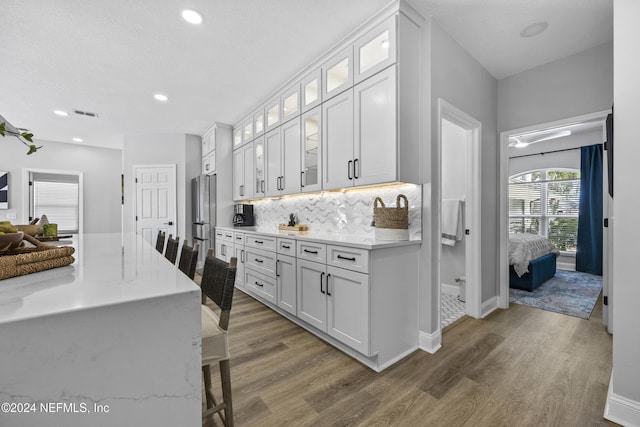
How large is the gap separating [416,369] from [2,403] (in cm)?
214

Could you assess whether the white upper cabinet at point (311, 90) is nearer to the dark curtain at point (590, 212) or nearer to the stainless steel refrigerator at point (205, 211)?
the stainless steel refrigerator at point (205, 211)

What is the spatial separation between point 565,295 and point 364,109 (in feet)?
12.6

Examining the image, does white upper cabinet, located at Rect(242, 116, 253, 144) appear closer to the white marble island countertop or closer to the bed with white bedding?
the white marble island countertop

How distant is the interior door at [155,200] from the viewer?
551cm

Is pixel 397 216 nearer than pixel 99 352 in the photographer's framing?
No

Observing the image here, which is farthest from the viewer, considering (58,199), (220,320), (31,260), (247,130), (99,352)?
(58,199)

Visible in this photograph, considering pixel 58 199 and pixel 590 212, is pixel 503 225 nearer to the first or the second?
pixel 590 212

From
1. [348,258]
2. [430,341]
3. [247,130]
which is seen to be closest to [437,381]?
[430,341]

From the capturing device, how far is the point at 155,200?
5.57 m

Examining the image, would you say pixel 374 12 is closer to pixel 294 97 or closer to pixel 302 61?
pixel 302 61

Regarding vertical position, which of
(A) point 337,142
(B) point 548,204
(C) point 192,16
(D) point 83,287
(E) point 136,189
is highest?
(C) point 192,16

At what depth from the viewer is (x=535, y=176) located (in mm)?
6234

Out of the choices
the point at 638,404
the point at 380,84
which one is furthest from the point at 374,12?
the point at 638,404

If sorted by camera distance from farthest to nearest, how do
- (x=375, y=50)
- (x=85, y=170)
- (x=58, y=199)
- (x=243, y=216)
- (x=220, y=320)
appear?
(x=85, y=170), (x=58, y=199), (x=243, y=216), (x=375, y=50), (x=220, y=320)
